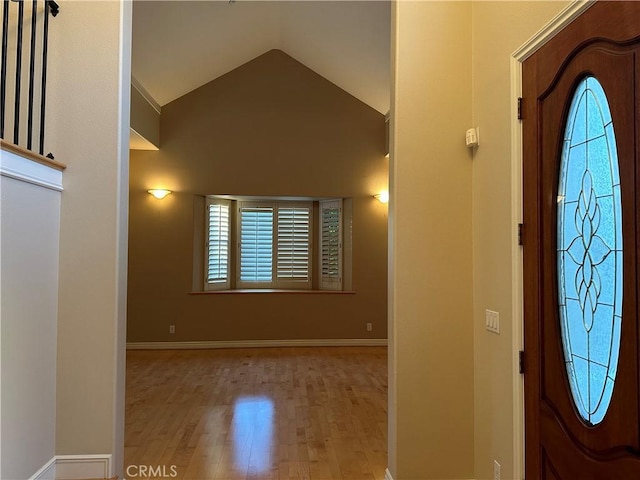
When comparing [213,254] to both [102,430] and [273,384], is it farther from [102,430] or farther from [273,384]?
[102,430]

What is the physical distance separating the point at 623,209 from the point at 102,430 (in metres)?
2.62

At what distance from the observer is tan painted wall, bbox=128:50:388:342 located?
20.6 ft

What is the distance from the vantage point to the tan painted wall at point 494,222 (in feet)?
6.73

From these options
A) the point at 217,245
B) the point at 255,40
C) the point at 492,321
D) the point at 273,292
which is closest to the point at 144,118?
the point at 255,40

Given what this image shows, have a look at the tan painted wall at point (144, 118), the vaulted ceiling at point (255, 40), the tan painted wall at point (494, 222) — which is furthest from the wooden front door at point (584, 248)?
the tan painted wall at point (144, 118)

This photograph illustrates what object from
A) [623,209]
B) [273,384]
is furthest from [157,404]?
[623,209]

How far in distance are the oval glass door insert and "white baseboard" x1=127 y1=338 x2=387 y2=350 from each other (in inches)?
196

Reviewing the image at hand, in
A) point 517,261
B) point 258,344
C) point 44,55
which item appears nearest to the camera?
point 517,261

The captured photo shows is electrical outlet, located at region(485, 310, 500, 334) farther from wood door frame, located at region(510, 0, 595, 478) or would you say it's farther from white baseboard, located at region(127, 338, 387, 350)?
white baseboard, located at region(127, 338, 387, 350)

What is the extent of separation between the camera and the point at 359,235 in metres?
6.61

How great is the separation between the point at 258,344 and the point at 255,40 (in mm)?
4405

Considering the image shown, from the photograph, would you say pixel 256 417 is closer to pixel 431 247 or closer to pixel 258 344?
pixel 431 247

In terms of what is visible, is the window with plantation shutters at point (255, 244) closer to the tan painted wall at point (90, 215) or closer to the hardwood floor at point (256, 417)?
the hardwood floor at point (256, 417)

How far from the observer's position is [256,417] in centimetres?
363
